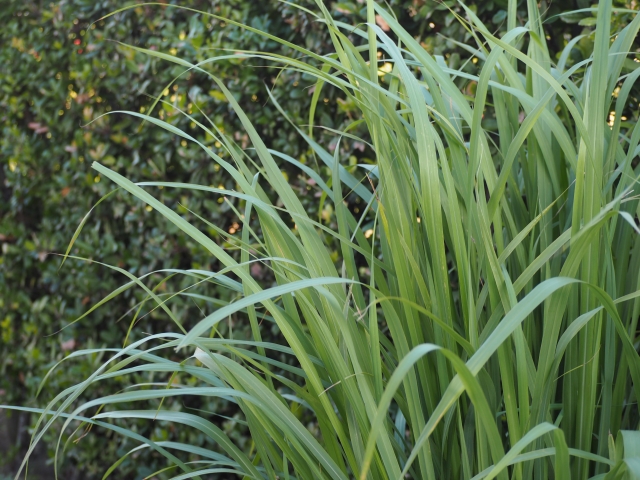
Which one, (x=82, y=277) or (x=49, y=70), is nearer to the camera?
(x=82, y=277)

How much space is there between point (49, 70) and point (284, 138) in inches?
44.0

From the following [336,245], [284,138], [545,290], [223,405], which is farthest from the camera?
[223,405]

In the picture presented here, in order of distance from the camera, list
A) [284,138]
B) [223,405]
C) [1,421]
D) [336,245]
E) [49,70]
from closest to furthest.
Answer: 1. [336,245]
2. [284,138]
3. [223,405]
4. [49,70]
5. [1,421]

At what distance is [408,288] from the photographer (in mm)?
688

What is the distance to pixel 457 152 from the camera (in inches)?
28.6

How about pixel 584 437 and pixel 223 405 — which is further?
pixel 223 405

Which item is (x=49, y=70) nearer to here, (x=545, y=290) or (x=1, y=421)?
(x=1, y=421)

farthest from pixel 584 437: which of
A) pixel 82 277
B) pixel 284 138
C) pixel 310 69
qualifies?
pixel 82 277

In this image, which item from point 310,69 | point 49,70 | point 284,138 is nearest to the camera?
point 310,69

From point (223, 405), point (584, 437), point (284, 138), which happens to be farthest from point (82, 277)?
point (584, 437)

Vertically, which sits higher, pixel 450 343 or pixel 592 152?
pixel 592 152

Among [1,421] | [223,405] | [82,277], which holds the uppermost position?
[82,277]

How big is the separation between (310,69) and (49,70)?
194cm

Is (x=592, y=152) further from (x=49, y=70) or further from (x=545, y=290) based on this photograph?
(x=49, y=70)
